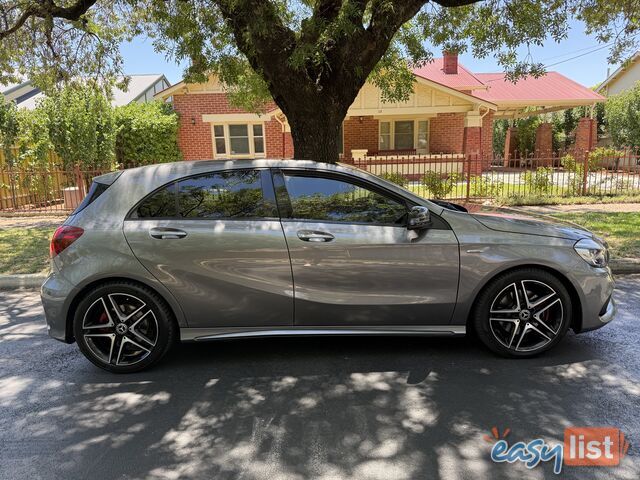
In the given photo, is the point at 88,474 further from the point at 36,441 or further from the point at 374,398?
the point at 374,398

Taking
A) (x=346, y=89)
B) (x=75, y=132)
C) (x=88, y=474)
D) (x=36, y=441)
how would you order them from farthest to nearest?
(x=75, y=132), (x=346, y=89), (x=36, y=441), (x=88, y=474)

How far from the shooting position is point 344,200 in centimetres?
390

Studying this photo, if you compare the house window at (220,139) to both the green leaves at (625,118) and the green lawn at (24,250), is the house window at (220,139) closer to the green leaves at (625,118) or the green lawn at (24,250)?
the green lawn at (24,250)

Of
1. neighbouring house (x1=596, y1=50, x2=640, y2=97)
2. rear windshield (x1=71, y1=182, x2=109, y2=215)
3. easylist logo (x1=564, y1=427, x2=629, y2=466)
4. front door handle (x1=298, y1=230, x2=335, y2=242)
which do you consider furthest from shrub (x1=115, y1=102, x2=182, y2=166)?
neighbouring house (x1=596, y1=50, x2=640, y2=97)

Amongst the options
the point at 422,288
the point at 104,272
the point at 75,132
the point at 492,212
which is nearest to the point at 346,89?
the point at 492,212

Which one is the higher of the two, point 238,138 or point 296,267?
point 238,138

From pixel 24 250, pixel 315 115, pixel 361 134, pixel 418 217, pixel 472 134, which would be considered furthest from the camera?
pixel 361 134

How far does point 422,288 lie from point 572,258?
1167 mm

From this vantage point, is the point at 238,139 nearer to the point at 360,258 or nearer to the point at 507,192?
the point at 507,192

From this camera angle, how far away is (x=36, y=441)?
300 centimetres

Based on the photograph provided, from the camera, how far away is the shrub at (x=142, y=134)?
16.8 m

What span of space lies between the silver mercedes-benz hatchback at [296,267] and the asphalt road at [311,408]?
29 cm

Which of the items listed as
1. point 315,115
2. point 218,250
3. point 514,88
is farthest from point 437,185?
point 514,88

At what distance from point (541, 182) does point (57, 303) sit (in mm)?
12166
